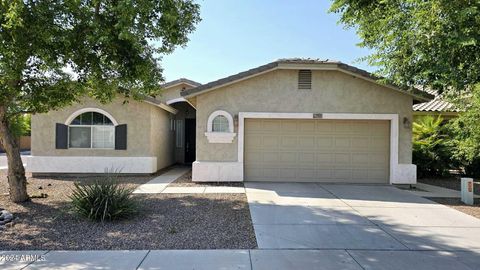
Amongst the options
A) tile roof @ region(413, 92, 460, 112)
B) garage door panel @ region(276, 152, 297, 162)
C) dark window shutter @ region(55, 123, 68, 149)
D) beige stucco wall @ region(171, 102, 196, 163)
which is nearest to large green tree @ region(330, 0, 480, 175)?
garage door panel @ region(276, 152, 297, 162)

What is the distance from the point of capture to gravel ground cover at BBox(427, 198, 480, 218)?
8461 millimetres

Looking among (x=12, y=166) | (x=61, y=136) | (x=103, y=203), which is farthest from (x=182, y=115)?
(x=103, y=203)

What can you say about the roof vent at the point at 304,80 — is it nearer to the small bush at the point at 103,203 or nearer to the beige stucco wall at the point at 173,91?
A: the small bush at the point at 103,203

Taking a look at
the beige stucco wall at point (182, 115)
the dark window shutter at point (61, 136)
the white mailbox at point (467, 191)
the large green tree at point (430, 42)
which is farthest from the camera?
the beige stucco wall at point (182, 115)

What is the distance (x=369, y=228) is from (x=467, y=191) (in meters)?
4.56

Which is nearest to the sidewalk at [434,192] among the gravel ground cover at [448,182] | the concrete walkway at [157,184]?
the gravel ground cover at [448,182]

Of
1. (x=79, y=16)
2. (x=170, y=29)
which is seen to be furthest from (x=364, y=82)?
(x=79, y=16)

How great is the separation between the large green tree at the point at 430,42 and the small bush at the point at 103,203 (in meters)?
6.98

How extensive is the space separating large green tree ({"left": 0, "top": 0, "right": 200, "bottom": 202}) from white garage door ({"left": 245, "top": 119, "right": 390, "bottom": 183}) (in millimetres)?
4601

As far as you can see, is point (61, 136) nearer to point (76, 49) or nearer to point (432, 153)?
point (76, 49)

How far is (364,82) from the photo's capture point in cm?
1208

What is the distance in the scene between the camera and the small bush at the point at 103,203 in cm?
715

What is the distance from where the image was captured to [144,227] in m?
6.78

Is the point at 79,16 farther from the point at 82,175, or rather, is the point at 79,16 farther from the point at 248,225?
the point at 82,175
